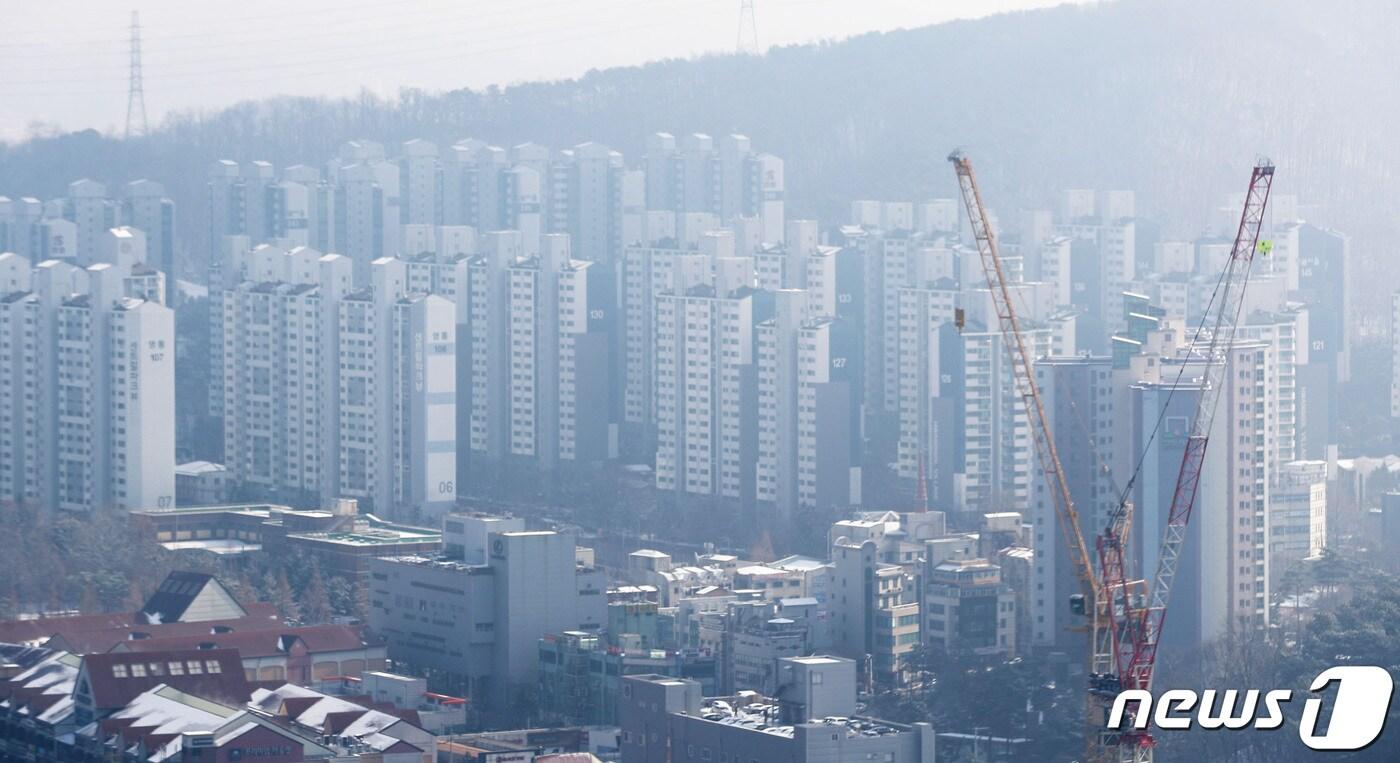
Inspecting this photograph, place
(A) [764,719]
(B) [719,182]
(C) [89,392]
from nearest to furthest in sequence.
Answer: (A) [764,719] → (C) [89,392] → (B) [719,182]

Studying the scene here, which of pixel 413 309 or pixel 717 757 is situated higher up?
pixel 413 309

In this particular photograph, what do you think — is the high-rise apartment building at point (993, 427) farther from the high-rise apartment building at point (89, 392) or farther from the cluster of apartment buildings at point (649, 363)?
the high-rise apartment building at point (89, 392)

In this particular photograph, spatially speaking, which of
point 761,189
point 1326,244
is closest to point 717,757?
point 1326,244

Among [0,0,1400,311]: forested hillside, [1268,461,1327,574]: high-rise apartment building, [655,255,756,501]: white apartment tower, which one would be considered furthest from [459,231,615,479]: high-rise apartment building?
[0,0,1400,311]: forested hillside

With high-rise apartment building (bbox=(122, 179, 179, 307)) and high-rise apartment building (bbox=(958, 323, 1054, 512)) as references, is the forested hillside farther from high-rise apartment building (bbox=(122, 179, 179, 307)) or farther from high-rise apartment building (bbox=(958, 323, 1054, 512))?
high-rise apartment building (bbox=(958, 323, 1054, 512))

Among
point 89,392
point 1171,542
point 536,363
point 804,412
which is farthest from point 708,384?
point 1171,542

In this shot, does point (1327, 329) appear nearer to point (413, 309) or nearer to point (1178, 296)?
point (1178, 296)

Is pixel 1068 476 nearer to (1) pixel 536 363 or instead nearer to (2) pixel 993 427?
(2) pixel 993 427
